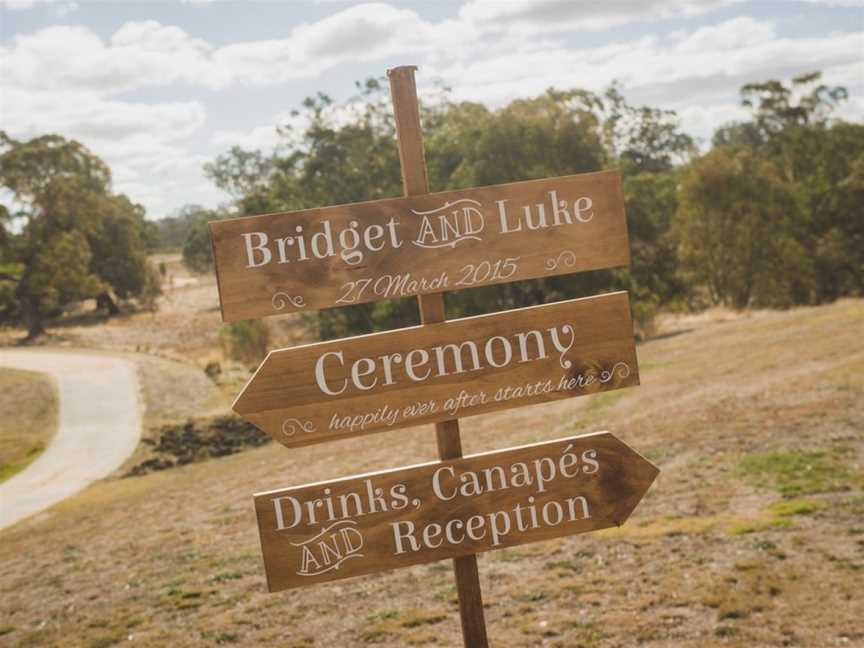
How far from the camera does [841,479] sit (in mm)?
7469

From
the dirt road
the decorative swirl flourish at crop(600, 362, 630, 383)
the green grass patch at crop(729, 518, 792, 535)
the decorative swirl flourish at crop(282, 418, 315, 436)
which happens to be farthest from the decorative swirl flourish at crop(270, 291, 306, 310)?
the dirt road

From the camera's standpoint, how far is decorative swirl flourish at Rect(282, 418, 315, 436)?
3203 millimetres

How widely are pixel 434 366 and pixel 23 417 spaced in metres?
21.9

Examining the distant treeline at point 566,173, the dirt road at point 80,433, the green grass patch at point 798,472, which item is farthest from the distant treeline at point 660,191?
the green grass patch at point 798,472

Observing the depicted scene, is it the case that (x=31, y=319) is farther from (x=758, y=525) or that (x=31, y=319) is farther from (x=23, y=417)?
(x=758, y=525)

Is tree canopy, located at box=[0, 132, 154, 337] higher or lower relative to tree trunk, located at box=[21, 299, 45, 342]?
higher

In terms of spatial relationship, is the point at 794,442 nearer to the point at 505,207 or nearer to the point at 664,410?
the point at 664,410

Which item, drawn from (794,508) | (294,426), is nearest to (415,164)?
(294,426)

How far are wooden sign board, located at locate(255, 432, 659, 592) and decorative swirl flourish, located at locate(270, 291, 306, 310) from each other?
28.1 inches

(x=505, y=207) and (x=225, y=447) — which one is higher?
(x=505, y=207)

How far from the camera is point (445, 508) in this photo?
332 cm

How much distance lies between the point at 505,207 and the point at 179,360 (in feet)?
95.7

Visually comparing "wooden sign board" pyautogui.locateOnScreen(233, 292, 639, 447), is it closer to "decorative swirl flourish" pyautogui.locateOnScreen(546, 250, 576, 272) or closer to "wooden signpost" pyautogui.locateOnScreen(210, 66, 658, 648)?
"wooden signpost" pyautogui.locateOnScreen(210, 66, 658, 648)

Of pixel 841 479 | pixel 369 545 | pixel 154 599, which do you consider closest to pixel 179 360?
pixel 154 599
